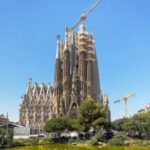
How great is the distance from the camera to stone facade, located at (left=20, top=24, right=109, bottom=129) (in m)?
144

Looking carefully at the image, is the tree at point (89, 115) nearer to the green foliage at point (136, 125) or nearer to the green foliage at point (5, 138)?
the green foliage at point (136, 125)

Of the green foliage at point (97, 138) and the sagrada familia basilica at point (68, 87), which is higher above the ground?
the sagrada familia basilica at point (68, 87)

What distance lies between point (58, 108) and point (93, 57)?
28.1m

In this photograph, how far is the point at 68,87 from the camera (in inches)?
5733

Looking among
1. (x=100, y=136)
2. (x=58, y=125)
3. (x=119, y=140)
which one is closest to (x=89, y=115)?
(x=58, y=125)

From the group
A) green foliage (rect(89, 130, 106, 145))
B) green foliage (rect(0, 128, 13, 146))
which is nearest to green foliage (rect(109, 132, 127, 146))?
green foliage (rect(89, 130, 106, 145))

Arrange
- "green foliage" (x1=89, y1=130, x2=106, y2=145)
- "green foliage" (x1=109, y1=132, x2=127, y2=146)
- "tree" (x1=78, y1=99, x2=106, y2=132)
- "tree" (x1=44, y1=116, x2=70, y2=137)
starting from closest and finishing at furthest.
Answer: "green foliage" (x1=109, y1=132, x2=127, y2=146) < "green foliage" (x1=89, y1=130, x2=106, y2=145) < "tree" (x1=78, y1=99, x2=106, y2=132) < "tree" (x1=44, y1=116, x2=70, y2=137)

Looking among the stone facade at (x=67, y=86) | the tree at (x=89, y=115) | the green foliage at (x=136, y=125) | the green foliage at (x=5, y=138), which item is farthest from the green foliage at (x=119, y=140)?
the stone facade at (x=67, y=86)

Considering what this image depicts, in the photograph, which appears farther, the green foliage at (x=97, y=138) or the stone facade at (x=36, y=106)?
the stone facade at (x=36, y=106)

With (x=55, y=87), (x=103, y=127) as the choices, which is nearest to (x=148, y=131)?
(x=103, y=127)

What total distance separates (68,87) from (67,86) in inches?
23.6

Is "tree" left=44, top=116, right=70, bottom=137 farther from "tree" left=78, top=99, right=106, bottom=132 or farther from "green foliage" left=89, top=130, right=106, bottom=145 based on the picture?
"green foliage" left=89, top=130, right=106, bottom=145

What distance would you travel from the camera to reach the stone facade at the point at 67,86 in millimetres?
143875

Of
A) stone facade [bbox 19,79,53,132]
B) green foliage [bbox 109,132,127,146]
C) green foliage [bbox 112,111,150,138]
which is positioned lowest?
green foliage [bbox 109,132,127,146]
